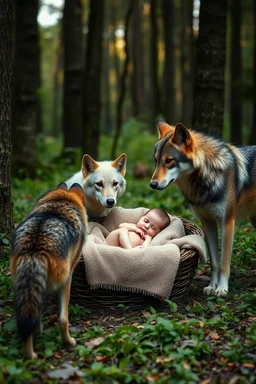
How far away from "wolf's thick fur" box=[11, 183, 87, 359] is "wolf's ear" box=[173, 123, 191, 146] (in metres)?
1.58

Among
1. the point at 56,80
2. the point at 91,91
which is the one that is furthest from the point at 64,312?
the point at 56,80

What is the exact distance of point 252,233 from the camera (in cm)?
847

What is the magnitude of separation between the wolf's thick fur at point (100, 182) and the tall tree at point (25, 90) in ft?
20.4

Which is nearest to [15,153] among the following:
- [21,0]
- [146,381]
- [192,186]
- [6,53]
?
[21,0]

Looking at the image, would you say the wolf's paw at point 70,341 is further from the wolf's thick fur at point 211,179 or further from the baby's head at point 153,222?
the baby's head at point 153,222

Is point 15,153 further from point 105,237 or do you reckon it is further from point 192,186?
point 192,186

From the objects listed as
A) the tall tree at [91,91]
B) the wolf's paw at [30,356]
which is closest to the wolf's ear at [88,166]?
the wolf's paw at [30,356]

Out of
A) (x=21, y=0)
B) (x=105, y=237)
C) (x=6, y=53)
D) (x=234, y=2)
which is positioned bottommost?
(x=105, y=237)

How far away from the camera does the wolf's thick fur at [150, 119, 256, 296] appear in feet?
19.1

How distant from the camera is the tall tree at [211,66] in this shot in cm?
884

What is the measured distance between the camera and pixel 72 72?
17.2 meters

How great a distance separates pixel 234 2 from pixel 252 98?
4.58m

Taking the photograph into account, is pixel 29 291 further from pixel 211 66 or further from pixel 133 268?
pixel 211 66

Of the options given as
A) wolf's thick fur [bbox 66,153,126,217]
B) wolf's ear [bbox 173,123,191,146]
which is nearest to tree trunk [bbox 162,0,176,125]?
wolf's thick fur [bbox 66,153,126,217]
